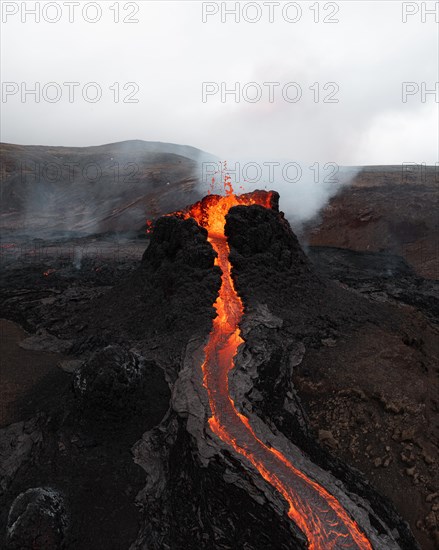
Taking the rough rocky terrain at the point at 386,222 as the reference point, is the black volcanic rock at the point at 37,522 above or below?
below

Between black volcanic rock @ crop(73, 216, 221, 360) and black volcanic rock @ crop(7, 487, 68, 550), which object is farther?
black volcanic rock @ crop(73, 216, 221, 360)

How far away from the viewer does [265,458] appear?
25.7ft

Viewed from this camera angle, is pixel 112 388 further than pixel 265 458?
Yes

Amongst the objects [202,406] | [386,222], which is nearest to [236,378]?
[202,406]

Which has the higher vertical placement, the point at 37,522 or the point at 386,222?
the point at 386,222

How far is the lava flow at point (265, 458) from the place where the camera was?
6547mm

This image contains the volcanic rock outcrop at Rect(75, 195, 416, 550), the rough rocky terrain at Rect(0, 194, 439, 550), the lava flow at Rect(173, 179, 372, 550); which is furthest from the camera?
the rough rocky terrain at Rect(0, 194, 439, 550)

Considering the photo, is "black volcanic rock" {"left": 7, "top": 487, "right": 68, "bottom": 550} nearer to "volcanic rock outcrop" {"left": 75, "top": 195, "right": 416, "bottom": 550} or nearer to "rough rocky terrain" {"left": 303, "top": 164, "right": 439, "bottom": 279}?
"volcanic rock outcrop" {"left": 75, "top": 195, "right": 416, "bottom": 550}

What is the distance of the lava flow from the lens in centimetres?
655

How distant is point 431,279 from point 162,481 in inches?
862

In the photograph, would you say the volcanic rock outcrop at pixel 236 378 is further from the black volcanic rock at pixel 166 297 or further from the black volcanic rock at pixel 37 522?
the black volcanic rock at pixel 37 522

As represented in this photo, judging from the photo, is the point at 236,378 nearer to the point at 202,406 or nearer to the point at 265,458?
the point at 202,406

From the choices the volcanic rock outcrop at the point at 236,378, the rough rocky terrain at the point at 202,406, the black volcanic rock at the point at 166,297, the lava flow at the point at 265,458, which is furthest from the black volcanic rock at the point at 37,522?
the black volcanic rock at the point at 166,297

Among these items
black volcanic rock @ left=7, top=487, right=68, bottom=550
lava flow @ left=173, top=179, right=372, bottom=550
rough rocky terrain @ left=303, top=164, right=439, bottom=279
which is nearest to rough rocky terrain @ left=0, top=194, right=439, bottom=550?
black volcanic rock @ left=7, top=487, right=68, bottom=550
